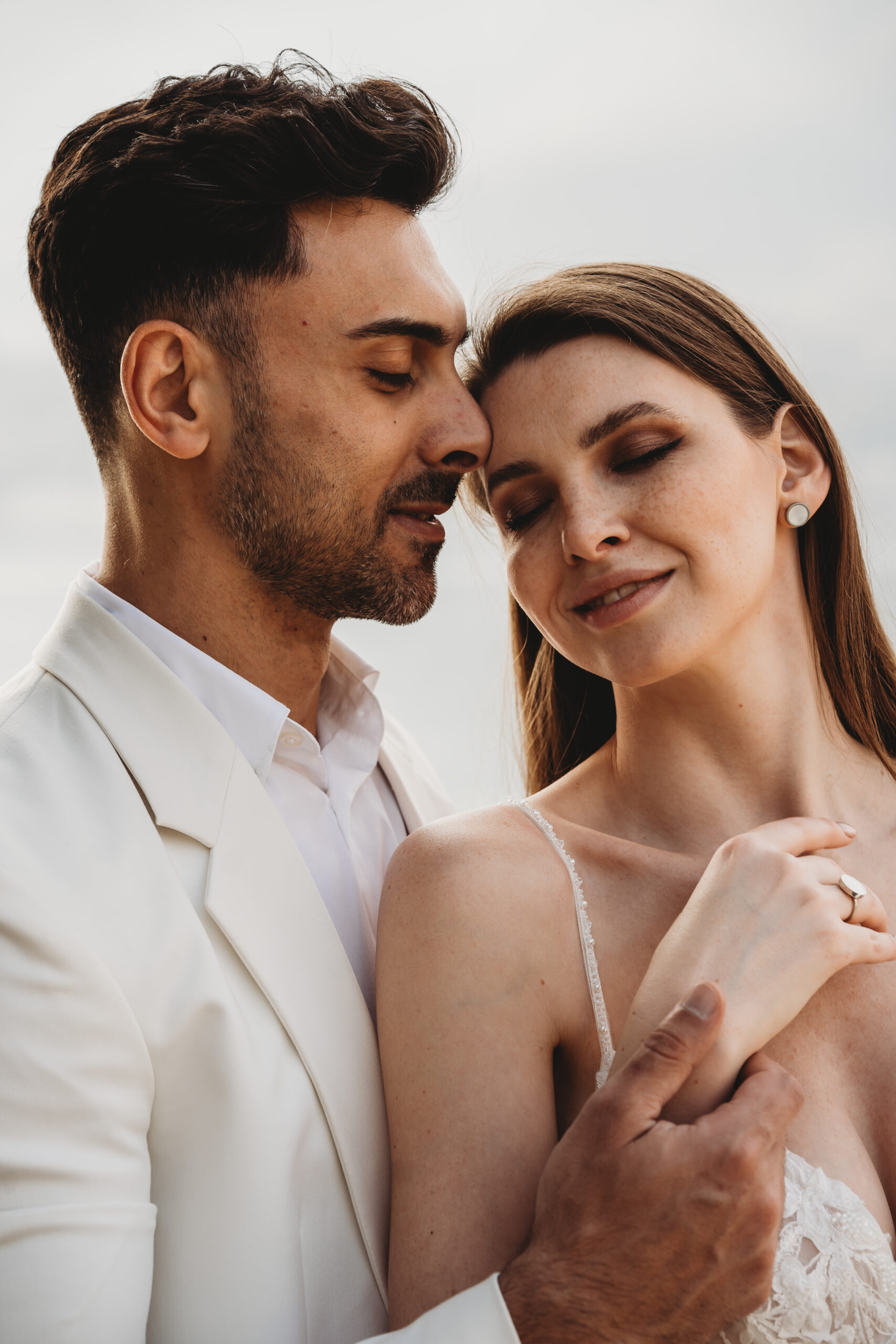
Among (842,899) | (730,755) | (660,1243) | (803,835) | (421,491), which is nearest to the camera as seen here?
(660,1243)

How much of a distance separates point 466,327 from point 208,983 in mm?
1523

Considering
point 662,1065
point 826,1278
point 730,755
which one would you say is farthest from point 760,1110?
point 730,755

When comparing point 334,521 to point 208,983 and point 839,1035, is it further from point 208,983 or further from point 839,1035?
point 839,1035

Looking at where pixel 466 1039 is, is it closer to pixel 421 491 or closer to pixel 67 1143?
pixel 67 1143

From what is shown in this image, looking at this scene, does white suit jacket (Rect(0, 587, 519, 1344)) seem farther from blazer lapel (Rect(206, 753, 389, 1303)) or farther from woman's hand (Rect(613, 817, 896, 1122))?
woman's hand (Rect(613, 817, 896, 1122))

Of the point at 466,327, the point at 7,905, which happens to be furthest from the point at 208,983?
the point at 466,327

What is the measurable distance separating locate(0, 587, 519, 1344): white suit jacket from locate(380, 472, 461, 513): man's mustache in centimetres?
68

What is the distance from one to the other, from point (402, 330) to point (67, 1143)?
169 centimetres

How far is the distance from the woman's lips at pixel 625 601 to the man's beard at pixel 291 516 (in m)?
0.55

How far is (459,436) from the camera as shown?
2256mm

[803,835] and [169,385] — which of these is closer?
[803,835]

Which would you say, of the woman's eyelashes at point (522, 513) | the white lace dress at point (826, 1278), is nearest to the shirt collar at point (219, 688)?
the woman's eyelashes at point (522, 513)

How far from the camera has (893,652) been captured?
2508mm

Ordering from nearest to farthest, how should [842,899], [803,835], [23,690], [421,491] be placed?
1. [842,899]
2. [803,835]
3. [23,690]
4. [421,491]
